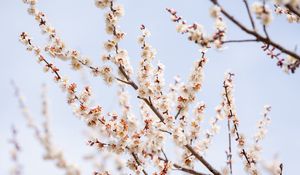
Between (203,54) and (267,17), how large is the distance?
325 cm

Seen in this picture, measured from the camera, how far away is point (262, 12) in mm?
4789

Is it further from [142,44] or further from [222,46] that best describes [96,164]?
[222,46]

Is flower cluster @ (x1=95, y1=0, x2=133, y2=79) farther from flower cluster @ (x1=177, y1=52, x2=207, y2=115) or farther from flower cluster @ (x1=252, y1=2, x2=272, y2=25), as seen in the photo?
flower cluster @ (x1=252, y1=2, x2=272, y2=25)

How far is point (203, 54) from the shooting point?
799cm

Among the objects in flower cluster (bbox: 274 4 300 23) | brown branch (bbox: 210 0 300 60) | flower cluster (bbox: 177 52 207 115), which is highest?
flower cluster (bbox: 274 4 300 23)

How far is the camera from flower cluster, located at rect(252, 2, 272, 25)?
4.77m

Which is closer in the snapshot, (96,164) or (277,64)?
(277,64)

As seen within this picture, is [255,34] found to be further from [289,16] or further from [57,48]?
[57,48]

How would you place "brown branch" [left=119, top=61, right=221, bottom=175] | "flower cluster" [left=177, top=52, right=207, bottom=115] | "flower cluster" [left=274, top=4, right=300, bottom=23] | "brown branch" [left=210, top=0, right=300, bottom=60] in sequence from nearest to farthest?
"brown branch" [left=210, top=0, right=300, bottom=60] → "brown branch" [left=119, top=61, right=221, bottom=175] → "flower cluster" [left=274, top=4, right=300, bottom=23] → "flower cluster" [left=177, top=52, right=207, bottom=115]

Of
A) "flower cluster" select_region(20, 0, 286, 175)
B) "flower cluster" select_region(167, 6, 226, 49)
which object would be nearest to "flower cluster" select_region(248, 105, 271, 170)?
"flower cluster" select_region(20, 0, 286, 175)

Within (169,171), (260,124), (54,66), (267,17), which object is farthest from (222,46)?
(260,124)

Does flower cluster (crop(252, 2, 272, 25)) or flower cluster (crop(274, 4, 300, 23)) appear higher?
flower cluster (crop(274, 4, 300, 23))

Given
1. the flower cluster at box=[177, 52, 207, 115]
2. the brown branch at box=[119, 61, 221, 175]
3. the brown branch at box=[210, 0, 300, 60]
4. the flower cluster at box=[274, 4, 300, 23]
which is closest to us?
the brown branch at box=[210, 0, 300, 60]

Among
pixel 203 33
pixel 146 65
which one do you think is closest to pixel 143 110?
pixel 146 65
